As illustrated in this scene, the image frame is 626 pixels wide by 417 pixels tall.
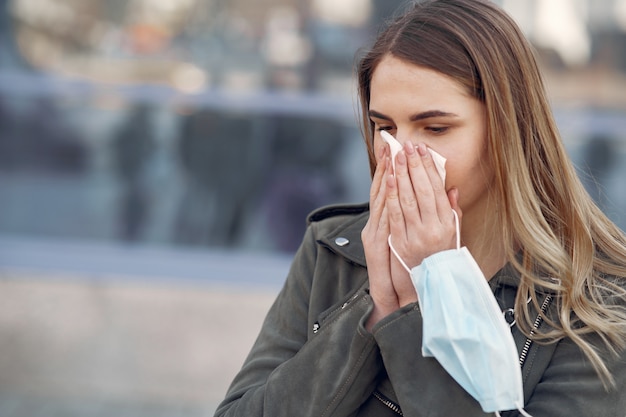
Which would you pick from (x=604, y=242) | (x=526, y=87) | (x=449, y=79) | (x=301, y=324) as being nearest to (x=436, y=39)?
(x=449, y=79)

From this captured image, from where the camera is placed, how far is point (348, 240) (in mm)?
2305

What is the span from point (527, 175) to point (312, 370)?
70 cm

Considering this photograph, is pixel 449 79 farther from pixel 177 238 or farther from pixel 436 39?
pixel 177 238

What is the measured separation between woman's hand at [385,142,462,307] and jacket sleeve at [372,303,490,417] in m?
0.08

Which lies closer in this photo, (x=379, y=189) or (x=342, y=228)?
(x=379, y=189)

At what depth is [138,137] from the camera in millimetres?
5492

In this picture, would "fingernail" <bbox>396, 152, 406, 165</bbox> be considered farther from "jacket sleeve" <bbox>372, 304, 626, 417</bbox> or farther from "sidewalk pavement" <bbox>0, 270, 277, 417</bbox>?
"sidewalk pavement" <bbox>0, 270, 277, 417</bbox>

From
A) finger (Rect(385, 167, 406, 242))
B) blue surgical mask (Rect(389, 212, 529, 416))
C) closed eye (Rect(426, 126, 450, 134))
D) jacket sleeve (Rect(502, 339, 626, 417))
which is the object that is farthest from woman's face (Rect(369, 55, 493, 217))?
jacket sleeve (Rect(502, 339, 626, 417))

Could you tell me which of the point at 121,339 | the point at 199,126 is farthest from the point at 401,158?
the point at 199,126

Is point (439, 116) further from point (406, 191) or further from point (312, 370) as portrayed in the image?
point (312, 370)

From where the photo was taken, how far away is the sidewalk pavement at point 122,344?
16.5 feet

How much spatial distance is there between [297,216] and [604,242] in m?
3.40

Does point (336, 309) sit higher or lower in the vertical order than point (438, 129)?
lower

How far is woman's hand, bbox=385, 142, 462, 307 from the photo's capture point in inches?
79.4
